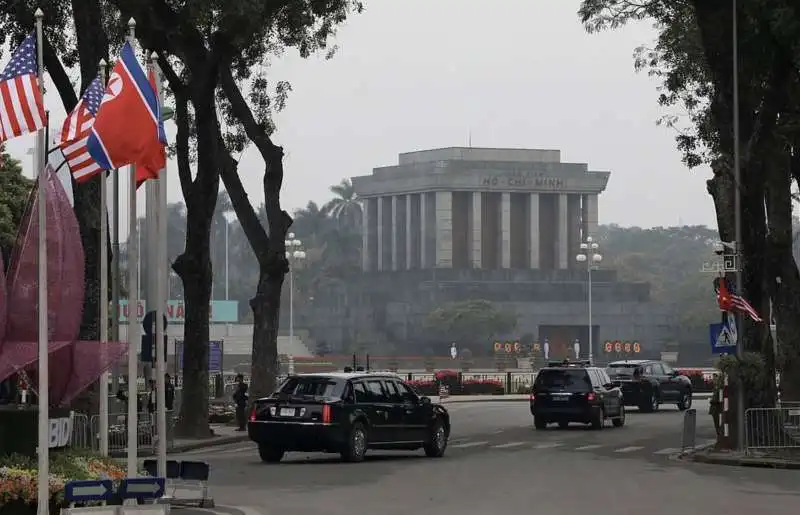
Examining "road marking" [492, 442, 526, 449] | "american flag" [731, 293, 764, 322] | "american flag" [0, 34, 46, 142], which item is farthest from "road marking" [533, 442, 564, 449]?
"american flag" [0, 34, 46, 142]

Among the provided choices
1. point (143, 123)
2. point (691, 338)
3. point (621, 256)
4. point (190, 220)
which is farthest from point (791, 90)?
point (621, 256)

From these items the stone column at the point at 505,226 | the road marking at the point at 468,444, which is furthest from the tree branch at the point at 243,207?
the stone column at the point at 505,226

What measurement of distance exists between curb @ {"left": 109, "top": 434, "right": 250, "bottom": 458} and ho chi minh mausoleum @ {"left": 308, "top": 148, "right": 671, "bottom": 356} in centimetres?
8935

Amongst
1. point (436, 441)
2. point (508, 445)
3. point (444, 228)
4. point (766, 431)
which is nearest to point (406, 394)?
point (436, 441)

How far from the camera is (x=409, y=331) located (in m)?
130

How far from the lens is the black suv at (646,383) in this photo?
5166 centimetres

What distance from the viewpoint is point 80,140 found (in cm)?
1848

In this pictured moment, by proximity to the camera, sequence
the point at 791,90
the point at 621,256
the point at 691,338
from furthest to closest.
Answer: the point at 621,256 → the point at 691,338 → the point at 791,90

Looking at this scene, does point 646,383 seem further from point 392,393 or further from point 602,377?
point 392,393

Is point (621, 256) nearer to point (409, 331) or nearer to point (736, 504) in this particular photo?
point (409, 331)

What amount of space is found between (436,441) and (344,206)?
142692 millimetres

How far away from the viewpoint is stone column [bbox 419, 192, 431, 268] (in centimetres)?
14362

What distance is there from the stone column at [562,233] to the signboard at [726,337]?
375 ft

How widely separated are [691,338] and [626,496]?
108857 millimetres
